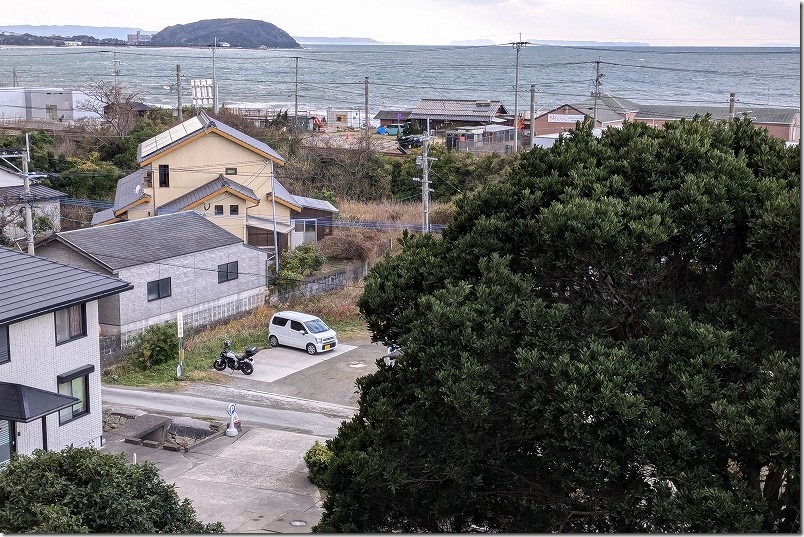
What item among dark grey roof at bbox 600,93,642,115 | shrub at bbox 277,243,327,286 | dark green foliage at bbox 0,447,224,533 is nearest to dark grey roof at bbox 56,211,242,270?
shrub at bbox 277,243,327,286

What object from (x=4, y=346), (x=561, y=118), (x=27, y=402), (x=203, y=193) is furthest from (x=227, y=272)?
(x=561, y=118)

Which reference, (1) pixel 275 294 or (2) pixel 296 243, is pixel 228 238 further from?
(2) pixel 296 243

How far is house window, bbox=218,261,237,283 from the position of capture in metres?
23.8

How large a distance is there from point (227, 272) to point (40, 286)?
34.1ft

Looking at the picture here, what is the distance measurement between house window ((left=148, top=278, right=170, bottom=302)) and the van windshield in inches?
143

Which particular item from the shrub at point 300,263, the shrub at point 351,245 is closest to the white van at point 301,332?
the shrub at point 300,263

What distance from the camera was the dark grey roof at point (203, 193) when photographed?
28.0 meters

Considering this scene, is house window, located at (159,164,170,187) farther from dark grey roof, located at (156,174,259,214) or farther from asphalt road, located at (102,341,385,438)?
asphalt road, located at (102,341,385,438)

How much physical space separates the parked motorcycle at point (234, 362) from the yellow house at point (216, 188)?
823cm

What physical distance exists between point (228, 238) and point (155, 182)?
6241 millimetres

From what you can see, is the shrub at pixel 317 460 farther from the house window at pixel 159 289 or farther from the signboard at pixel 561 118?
the signboard at pixel 561 118

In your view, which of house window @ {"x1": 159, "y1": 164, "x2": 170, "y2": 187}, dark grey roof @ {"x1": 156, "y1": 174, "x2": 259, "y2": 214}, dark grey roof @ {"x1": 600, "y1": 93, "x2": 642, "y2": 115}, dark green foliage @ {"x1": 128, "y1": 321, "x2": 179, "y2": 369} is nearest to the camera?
dark green foliage @ {"x1": 128, "y1": 321, "x2": 179, "y2": 369}

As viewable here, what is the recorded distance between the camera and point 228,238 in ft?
79.5

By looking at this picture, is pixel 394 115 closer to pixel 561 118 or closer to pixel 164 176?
pixel 561 118
